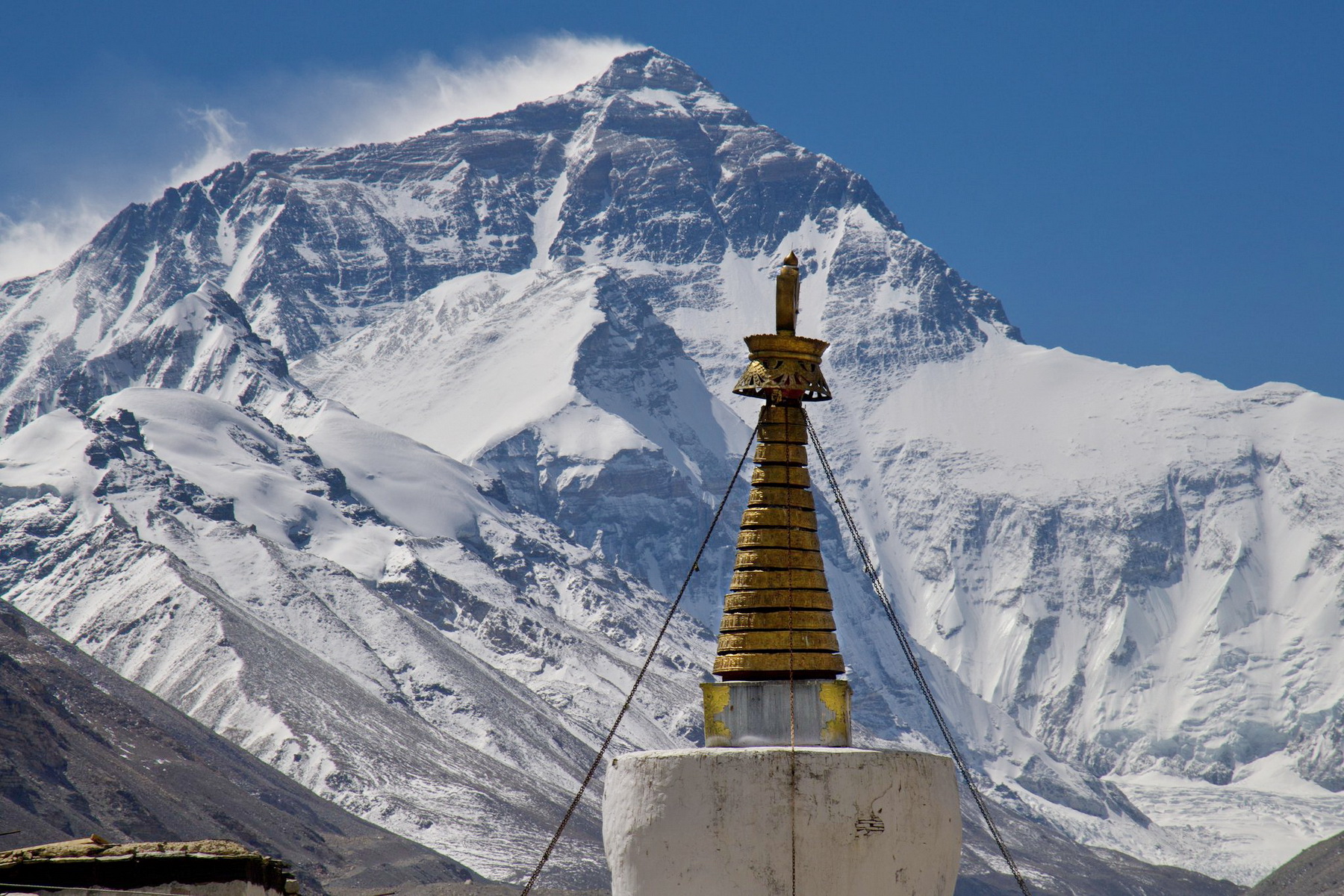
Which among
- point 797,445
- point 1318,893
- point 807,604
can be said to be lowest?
point 1318,893

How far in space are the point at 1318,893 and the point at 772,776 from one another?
491ft

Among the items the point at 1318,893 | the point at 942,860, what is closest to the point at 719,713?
the point at 942,860

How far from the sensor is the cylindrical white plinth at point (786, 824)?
61.2ft

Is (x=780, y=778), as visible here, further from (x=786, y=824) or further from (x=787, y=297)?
(x=787, y=297)

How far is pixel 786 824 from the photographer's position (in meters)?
18.7

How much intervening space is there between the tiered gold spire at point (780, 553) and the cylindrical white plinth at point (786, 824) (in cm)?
117

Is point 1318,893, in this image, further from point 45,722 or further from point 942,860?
point 942,860

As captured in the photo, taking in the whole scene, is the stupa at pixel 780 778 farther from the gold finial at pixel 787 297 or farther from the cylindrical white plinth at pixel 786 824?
the gold finial at pixel 787 297

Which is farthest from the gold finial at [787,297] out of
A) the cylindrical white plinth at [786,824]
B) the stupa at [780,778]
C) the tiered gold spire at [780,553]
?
the cylindrical white plinth at [786,824]

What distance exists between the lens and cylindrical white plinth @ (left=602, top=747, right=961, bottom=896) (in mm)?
18641

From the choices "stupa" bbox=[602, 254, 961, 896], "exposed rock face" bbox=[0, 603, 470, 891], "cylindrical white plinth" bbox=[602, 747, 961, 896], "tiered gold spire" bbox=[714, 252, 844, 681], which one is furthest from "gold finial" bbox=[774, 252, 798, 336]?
"exposed rock face" bbox=[0, 603, 470, 891]

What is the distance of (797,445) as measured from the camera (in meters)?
21.2

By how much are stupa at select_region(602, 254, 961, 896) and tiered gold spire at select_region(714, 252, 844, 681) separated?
0.02 m

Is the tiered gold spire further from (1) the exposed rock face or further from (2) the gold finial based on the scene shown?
(1) the exposed rock face
